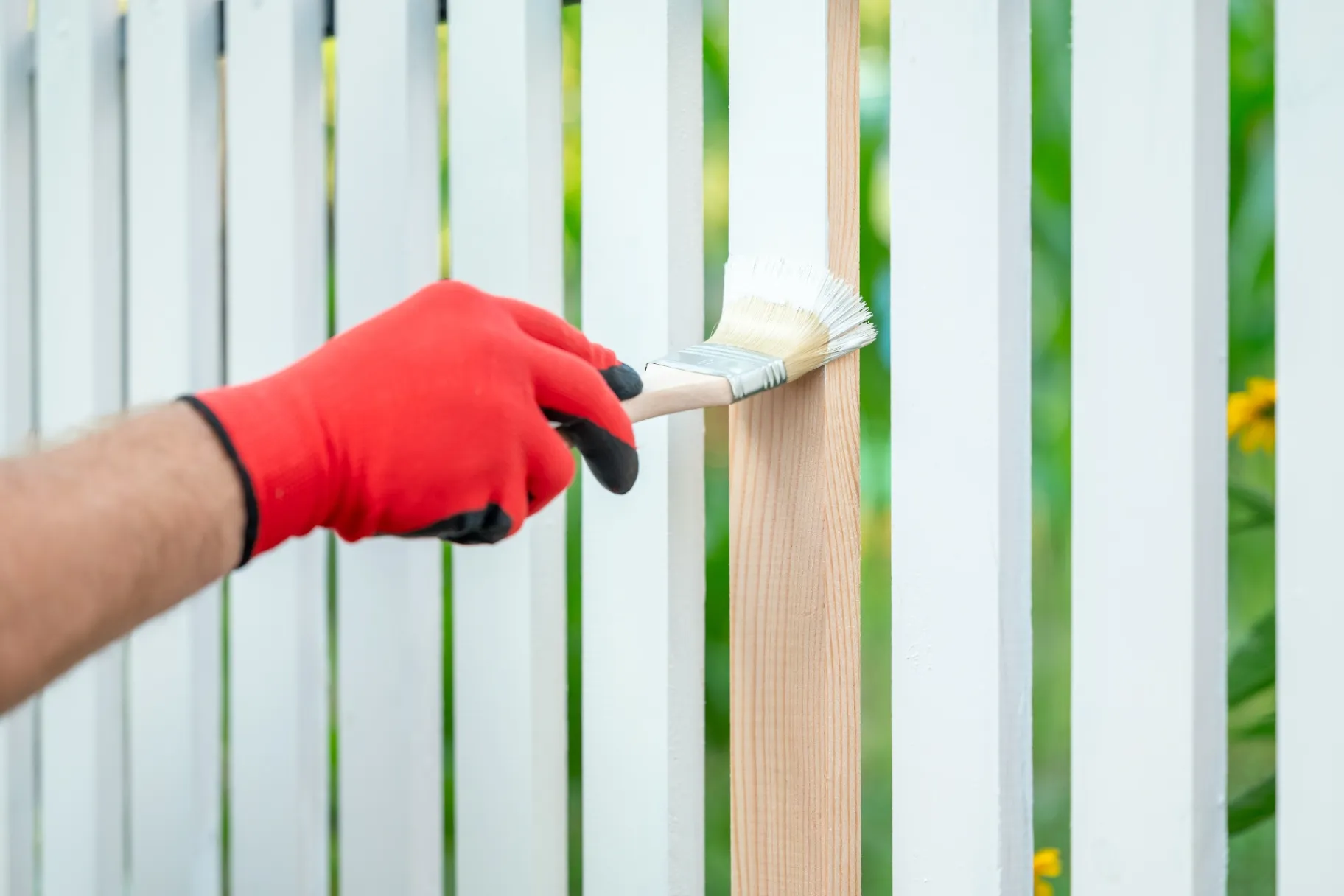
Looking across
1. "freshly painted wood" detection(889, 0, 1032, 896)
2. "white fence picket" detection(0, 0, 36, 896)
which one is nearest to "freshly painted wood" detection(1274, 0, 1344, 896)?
"freshly painted wood" detection(889, 0, 1032, 896)

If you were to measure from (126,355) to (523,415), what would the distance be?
90 cm

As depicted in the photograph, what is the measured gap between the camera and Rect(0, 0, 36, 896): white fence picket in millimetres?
1268

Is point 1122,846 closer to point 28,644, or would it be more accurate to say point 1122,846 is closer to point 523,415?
point 523,415

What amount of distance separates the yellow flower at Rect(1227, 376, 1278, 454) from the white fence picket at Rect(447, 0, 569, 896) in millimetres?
625

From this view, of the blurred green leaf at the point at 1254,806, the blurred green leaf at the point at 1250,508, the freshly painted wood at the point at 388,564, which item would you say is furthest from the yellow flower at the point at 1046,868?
the freshly painted wood at the point at 388,564

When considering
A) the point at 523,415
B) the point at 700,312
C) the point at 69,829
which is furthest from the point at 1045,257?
the point at 69,829

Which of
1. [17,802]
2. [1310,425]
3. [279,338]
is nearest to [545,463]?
[1310,425]

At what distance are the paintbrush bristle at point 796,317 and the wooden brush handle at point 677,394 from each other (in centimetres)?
6

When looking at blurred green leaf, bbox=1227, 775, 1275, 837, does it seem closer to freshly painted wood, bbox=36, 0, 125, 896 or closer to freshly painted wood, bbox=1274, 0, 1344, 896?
freshly painted wood, bbox=1274, 0, 1344, 896

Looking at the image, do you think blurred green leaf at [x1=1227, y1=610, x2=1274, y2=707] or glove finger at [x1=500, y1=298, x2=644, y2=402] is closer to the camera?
glove finger at [x1=500, y1=298, x2=644, y2=402]

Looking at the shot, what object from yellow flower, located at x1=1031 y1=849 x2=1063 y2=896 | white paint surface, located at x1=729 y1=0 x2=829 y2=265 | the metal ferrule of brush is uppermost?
white paint surface, located at x1=729 y1=0 x2=829 y2=265

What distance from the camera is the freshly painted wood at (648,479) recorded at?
778mm

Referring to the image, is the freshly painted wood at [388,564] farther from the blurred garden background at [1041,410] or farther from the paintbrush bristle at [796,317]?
the paintbrush bristle at [796,317]

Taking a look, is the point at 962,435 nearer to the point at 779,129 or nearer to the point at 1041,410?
the point at 779,129
